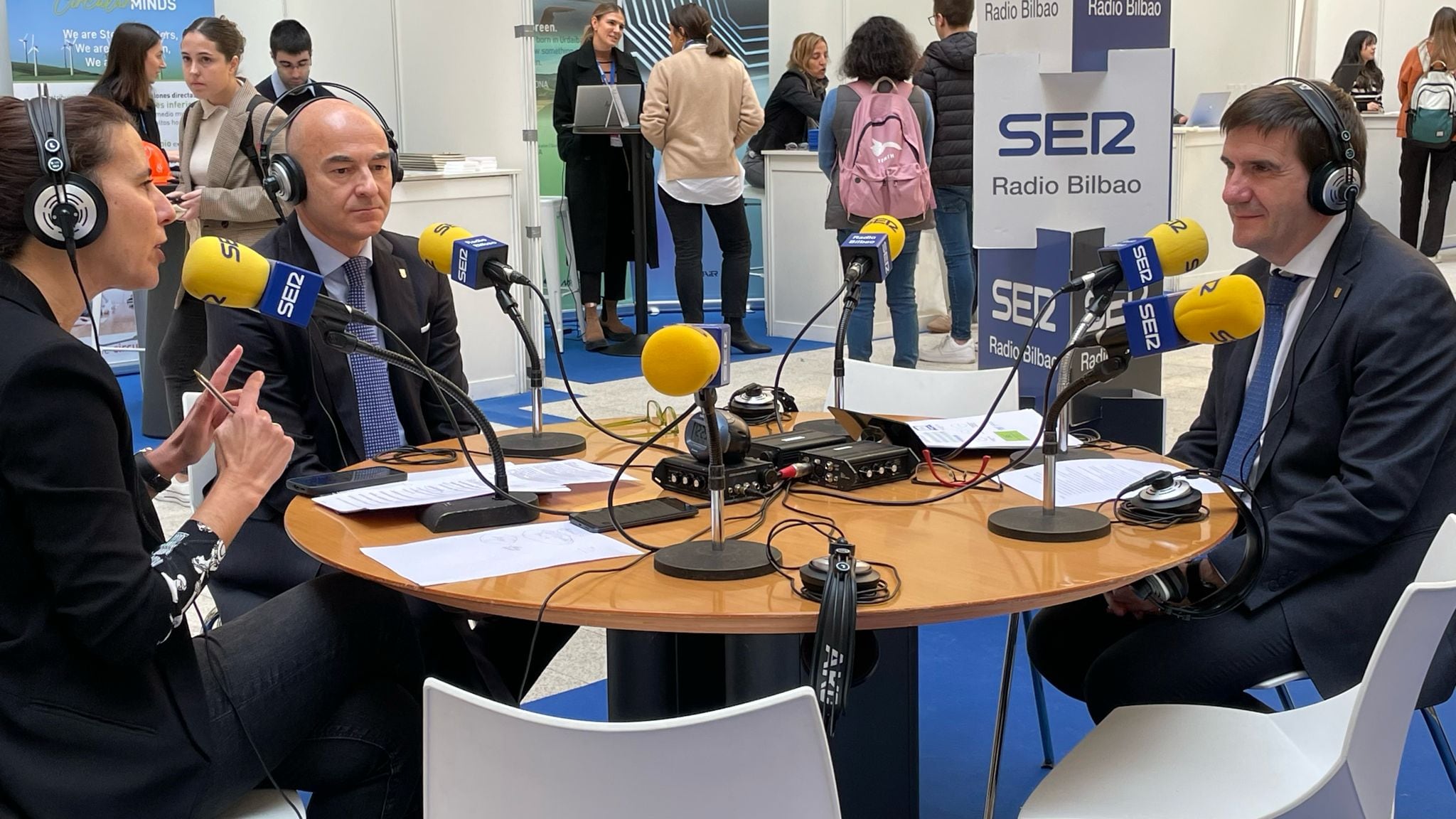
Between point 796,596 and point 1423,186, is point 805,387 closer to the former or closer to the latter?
point 796,596

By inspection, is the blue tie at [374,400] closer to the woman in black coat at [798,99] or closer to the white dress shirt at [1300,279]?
the white dress shirt at [1300,279]

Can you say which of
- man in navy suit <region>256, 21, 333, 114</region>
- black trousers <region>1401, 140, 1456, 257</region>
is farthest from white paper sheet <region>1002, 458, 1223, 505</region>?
black trousers <region>1401, 140, 1456, 257</region>

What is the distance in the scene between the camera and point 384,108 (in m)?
6.89

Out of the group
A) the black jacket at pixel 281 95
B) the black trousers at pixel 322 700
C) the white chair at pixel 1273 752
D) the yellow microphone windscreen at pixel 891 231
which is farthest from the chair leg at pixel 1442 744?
the black jacket at pixel 281 95

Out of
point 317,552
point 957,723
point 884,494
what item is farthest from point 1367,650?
point 317,552

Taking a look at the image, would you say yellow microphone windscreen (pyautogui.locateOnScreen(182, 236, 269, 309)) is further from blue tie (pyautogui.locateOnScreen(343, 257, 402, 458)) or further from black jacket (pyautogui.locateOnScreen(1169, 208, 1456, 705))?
black jacket (pyautogui.locateOnScreen(1169, 208, 1456, 705))

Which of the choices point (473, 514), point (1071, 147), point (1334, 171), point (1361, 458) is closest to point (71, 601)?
point (473, 514)

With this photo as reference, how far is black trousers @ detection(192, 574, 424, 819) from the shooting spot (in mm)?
1849

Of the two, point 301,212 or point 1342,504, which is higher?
point 301,212

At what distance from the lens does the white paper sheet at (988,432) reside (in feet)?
8.34

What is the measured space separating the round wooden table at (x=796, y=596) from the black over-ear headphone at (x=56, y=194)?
20.9 inches

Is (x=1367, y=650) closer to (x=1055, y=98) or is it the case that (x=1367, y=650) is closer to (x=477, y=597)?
(x=477, y=597)

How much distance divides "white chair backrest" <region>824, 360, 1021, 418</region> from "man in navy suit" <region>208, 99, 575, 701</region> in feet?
2.90

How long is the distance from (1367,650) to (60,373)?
1.90 metres
